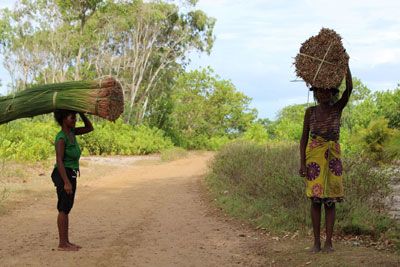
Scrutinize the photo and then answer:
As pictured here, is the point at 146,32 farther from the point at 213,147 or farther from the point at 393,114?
the point at 393,114

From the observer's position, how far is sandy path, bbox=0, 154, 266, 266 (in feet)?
18.1

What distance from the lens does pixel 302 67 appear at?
5137 millimetres

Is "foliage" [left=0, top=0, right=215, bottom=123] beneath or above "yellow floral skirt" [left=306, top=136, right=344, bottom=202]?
above

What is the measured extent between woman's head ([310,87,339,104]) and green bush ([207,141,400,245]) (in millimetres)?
1718

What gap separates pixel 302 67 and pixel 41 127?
1773 centimetres

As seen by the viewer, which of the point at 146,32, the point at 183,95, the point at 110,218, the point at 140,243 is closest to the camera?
the point at 140,243

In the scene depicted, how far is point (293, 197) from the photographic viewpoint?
287 inches

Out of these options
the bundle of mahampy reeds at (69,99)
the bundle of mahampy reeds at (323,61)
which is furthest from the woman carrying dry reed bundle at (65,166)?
the bundle of mahampy reeds at (323,61)

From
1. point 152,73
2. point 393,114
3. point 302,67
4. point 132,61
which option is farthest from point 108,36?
point 302,67

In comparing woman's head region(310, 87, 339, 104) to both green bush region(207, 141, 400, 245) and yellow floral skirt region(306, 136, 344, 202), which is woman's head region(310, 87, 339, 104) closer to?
yellow floral skirt region(306, 136, 344, 202)

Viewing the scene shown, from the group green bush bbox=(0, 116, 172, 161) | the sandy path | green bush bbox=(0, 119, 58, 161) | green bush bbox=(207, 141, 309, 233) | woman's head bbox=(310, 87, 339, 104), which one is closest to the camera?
woman's head bbox=(310, 87, 339, 104)

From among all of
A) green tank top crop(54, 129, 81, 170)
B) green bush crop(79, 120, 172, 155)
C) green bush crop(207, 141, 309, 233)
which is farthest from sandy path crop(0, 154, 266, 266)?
green bush crop(79, 120, 172, 155)

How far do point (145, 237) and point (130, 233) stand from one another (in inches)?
14.0

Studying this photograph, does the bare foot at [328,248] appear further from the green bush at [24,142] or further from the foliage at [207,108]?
the foliage at [207,108]
